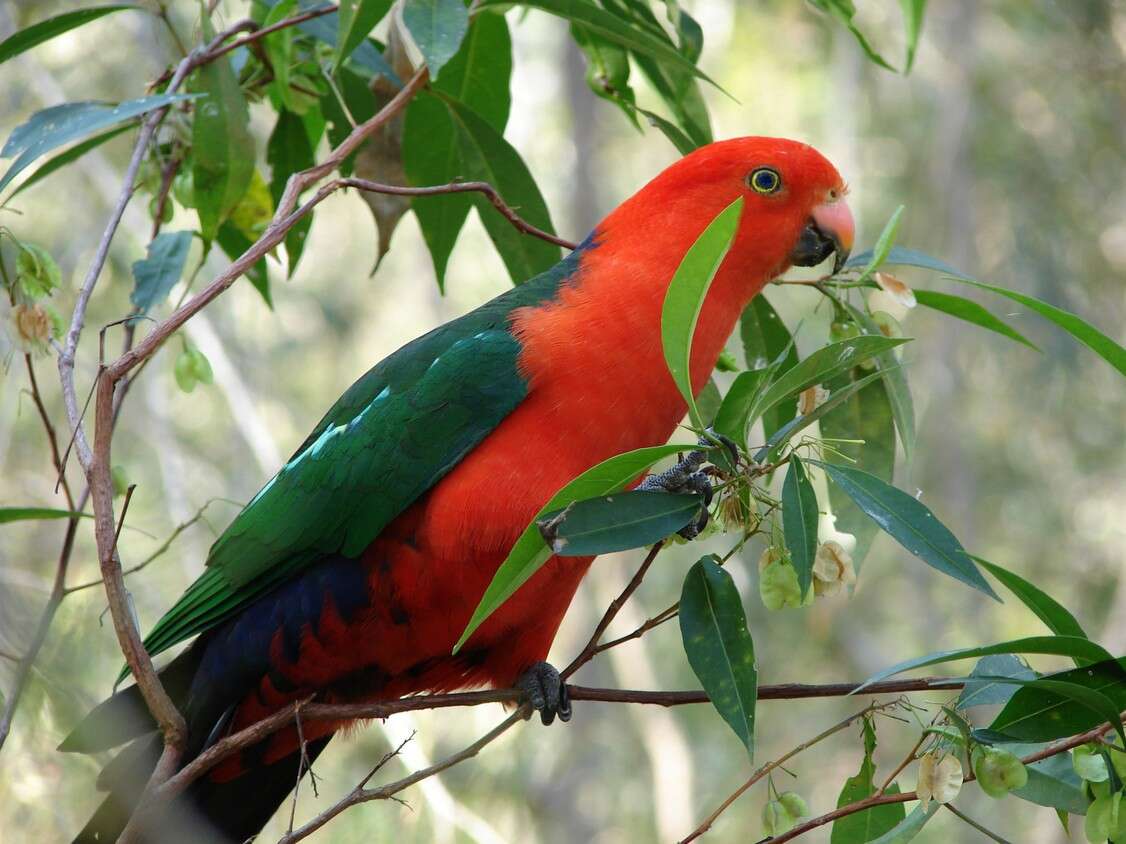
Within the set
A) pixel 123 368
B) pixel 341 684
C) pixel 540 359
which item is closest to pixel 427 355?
pixel 540 359

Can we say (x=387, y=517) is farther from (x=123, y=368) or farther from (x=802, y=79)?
(x=802, y=79)

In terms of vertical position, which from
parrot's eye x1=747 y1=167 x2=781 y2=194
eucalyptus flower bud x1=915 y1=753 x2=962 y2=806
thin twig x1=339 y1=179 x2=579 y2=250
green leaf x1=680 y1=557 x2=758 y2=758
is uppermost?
parrot's eye x1=747 y1=167 x2=781 y2=194

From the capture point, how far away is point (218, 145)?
229 centimetres

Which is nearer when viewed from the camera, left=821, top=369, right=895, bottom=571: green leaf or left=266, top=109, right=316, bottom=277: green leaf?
left=821, top=369, right=895, bottom=571: green leaf

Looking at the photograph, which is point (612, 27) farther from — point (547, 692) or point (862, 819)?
point (862, 819)

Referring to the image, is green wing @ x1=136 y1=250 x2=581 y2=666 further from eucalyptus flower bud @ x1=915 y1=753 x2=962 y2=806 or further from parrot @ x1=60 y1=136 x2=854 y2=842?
eucalyptus flower bud @ x1=915 y1=753 x2=962 y2=806

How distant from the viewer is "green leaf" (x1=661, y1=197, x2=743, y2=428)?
4.71 ft

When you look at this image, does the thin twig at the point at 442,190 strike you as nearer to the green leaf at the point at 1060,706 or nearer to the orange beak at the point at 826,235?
the orange beak at the point at 826,235

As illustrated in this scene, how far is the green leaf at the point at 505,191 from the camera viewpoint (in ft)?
8.32

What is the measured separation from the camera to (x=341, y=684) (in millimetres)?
2402

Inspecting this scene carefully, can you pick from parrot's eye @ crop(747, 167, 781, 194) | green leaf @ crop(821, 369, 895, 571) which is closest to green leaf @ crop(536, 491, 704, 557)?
green leaf @ crop(821, 369, 895, 571)

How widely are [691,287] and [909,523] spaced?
42 centimetres

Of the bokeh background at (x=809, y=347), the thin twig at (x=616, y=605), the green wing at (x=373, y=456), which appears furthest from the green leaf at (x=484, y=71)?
the bokeh background at (x=809, y=347)

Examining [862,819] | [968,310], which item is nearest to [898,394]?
[968,310]
